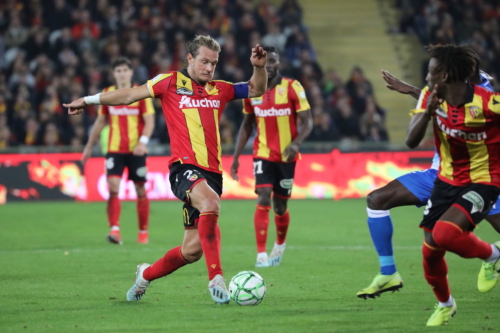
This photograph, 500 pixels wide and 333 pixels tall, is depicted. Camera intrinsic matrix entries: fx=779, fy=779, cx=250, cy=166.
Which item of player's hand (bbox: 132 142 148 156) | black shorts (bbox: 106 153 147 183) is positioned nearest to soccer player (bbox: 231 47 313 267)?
player's hand (bbox: 132 142 148 156)

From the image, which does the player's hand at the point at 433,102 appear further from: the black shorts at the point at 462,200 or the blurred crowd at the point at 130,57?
the blurred crowd at the point at 130,57

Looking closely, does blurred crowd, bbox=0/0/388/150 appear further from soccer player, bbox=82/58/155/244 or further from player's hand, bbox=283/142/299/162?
player's hand, bbox=283/142/299/162

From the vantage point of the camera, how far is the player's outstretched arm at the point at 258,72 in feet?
20.0

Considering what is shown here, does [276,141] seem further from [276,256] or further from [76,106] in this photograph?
[76,106]

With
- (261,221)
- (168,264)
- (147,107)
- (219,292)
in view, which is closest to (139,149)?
(147,107)

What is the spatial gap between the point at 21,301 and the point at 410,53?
1931cm

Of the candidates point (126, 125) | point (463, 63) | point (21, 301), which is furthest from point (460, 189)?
point (126, 125)

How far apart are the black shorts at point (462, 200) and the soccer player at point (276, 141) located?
3.59 m

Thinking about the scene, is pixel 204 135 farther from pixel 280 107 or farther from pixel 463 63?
pixel 280 107

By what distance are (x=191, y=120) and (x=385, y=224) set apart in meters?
1.77

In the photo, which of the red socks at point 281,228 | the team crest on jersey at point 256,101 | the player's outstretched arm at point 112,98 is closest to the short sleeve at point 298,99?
the team crest on jersey at point 256,101

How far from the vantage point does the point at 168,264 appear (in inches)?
243

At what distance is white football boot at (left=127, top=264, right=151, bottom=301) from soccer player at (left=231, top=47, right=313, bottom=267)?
9.07ft

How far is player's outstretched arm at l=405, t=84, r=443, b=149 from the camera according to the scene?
5.04 metres
